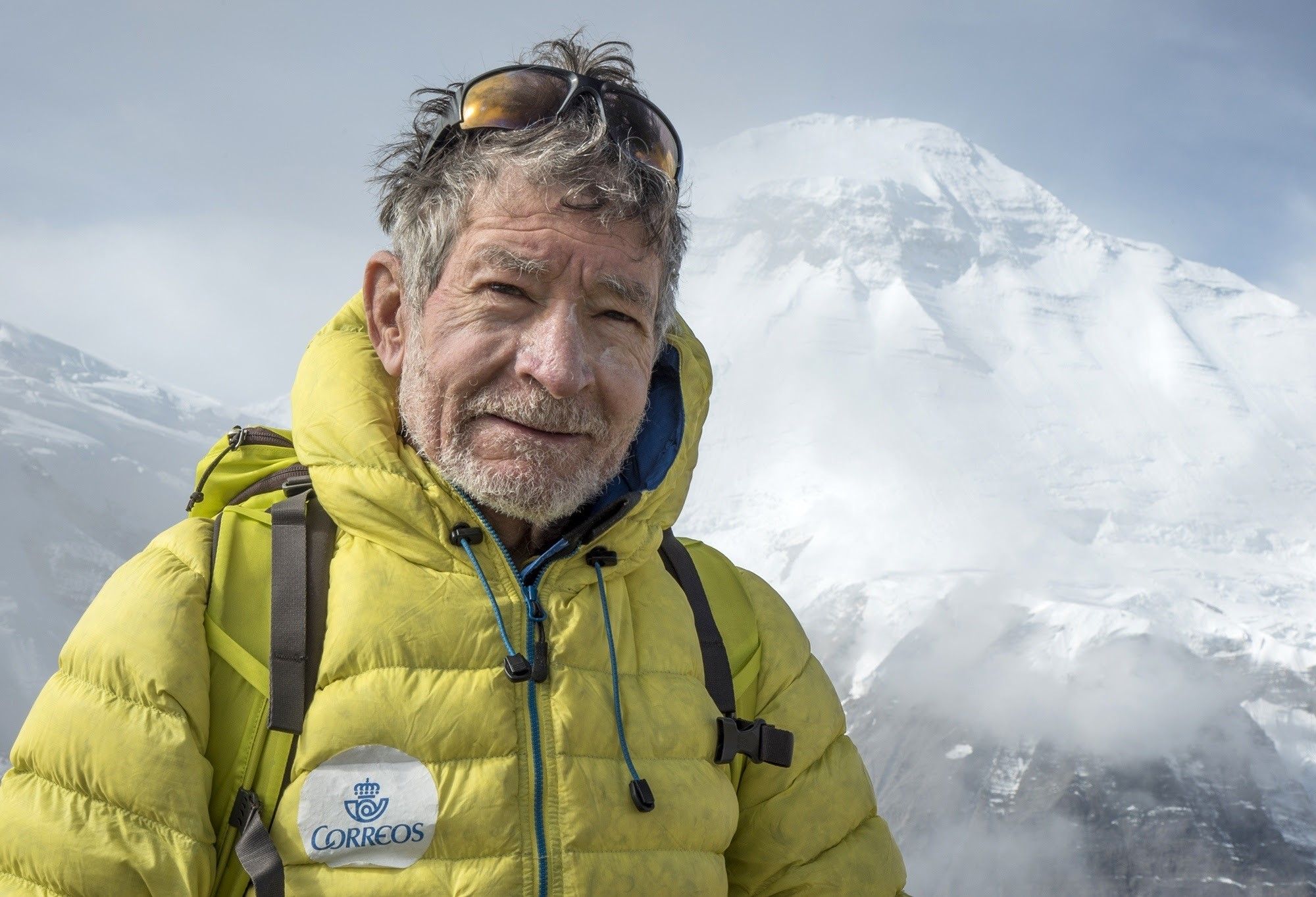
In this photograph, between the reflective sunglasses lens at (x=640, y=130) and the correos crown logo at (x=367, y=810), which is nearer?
the correos crown logo at (x=367, y=810)

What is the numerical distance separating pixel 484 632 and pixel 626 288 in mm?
778

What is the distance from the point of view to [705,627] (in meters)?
2.04

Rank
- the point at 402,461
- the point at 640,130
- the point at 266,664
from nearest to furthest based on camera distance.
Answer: the point at 266,664, the point at 402,461, the point at 640,130

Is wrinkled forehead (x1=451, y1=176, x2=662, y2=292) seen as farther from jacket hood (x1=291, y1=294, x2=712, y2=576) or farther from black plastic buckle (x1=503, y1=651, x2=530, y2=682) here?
black plastic buckle (x1=503, y1=651, x2=530, y2=682)

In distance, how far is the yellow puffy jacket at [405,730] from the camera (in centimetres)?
143

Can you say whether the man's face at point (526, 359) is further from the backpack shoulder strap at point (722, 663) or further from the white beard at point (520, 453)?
the backpack shoulder strap at point (722, 663)

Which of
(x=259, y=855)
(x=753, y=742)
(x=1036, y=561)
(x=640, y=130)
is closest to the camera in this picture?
(x=259, y=855)

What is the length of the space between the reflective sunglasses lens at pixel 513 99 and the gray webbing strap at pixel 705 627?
1.02 metres

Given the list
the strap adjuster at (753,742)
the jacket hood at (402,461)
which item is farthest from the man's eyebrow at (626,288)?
the strap adjuster at (753,742)

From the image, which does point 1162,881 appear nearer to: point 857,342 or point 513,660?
point 513,660

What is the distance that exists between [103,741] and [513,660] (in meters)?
0.66

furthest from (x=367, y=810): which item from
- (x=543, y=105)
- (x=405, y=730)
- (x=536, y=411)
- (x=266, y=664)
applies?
(x=543, y=105)

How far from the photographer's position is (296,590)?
1.61 m

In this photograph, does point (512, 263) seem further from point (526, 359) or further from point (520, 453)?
point (520, 453)
